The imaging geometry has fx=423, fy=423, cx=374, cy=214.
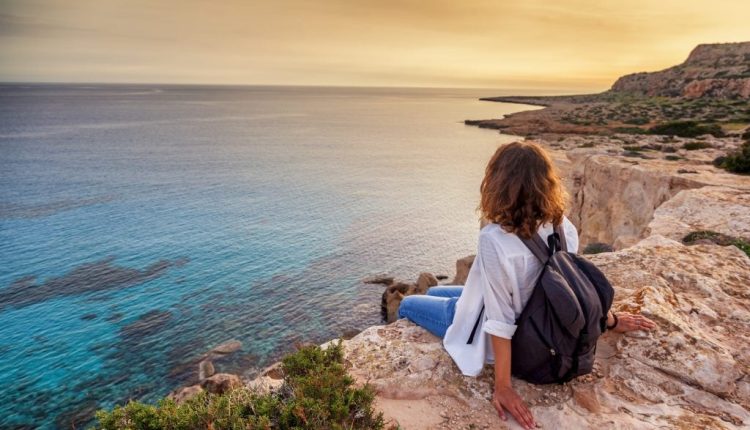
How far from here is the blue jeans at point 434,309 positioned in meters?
5.73

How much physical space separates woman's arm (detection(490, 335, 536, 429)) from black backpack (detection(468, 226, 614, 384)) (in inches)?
9.3

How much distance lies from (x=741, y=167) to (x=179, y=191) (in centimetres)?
4930

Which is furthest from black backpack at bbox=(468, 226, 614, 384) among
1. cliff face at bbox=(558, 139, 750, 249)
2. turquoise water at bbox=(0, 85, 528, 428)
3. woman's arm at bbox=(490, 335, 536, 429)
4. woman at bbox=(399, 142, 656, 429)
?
turquoise water at bbox=(0, 85, 528, 428)

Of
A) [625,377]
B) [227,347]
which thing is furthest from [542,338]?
[227,347]

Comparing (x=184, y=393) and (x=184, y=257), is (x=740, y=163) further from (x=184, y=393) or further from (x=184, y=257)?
(x=184, y=257)

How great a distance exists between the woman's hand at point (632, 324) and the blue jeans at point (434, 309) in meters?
2.18

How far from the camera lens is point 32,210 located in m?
41.2

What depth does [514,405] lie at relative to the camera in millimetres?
4477

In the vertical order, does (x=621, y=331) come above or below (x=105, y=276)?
above

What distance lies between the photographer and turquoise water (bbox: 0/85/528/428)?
65.8 feet

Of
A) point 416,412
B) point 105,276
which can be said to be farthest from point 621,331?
point 105,276

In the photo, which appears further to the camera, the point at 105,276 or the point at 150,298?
the point at 105,276

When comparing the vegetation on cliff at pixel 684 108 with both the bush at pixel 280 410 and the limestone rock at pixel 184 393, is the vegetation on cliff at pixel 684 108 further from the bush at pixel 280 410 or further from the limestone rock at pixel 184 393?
the bush at pixel 280 410

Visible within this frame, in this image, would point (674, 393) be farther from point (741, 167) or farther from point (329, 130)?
point (329, 130)
